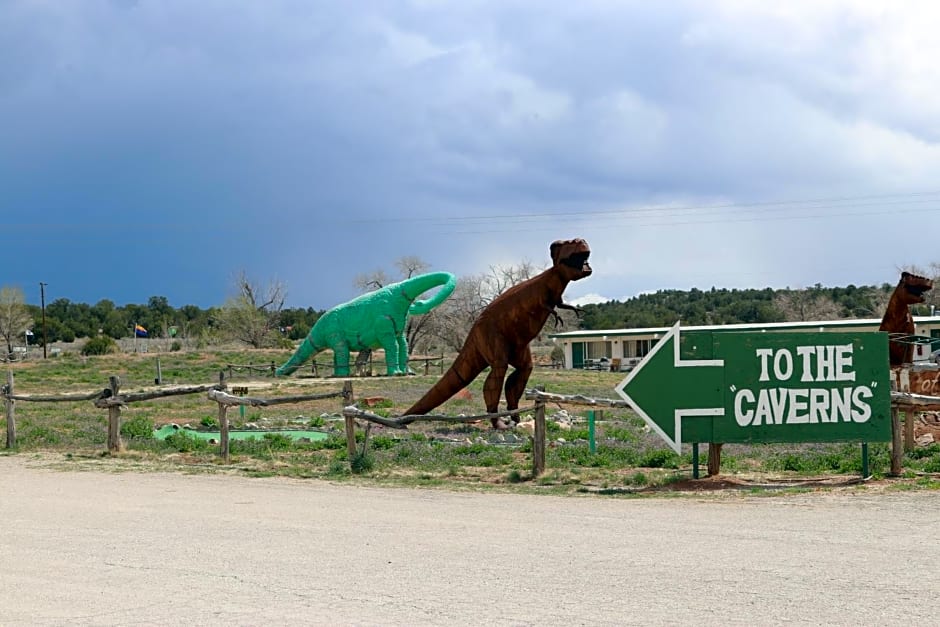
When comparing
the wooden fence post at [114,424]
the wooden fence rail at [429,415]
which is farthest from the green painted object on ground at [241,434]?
the wooden fence post at [114,424]

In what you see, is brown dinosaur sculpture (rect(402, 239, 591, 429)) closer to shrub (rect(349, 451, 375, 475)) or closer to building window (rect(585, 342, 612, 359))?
shrub (rect(349, 451, 375, 475))

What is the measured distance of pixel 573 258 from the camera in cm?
1611

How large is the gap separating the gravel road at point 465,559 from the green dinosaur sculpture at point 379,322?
31.0 metres

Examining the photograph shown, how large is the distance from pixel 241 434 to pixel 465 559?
1175 cm

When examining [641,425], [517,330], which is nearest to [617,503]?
[517,330]

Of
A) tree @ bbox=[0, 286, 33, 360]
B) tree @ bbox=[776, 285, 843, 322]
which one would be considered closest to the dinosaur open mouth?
tree @ bbox=[776, 285, 843, 322]

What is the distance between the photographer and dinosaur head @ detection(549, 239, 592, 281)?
52.8ft

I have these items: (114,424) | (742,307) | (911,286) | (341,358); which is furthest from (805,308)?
(114,424)

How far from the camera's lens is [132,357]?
2163 inches

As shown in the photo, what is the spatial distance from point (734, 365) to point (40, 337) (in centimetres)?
9390

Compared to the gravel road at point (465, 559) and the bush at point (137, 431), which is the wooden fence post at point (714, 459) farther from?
the bush at point (137, 431)

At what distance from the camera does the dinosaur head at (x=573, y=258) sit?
52.8 ft

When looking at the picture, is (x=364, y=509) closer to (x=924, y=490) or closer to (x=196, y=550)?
(x=196, y=550)

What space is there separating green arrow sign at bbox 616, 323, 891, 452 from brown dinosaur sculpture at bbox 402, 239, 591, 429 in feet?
16.7
